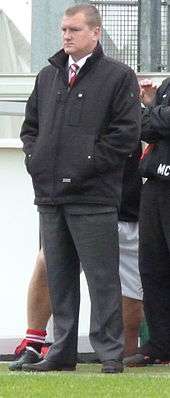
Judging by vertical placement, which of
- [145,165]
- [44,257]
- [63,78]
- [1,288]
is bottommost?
[1,288]

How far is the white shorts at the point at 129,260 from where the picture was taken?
29.9 ft

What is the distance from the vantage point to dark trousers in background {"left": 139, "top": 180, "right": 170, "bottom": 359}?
8680mm

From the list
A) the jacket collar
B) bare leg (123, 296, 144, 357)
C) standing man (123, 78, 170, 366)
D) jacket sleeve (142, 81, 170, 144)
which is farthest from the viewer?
bare leg (123, 296, 144, 357)

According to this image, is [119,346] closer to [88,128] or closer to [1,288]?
[88,128]

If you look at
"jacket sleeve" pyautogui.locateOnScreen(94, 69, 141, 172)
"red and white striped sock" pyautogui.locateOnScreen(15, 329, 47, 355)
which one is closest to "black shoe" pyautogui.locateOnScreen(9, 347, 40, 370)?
"red and white striped sock" pyautogui.locateOnScreen(15, 329, 47, 355)

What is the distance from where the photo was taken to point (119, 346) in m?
8.20

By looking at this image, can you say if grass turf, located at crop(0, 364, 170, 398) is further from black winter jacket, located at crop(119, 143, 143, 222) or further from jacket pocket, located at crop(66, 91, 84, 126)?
jacket pocket, located at crop(66, 91, 84, 126)

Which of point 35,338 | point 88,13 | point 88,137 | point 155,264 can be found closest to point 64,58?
point 88,13

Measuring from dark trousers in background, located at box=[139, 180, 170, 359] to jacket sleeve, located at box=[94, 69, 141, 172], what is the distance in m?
0.52

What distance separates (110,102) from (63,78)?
353mm

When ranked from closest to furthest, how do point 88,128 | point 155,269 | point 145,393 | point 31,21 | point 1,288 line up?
point 145,393, point 88,128, point 155,269, point 1,288, point 31,21

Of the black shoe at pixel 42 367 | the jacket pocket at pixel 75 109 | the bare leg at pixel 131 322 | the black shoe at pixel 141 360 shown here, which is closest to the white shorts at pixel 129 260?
the bare leg at pixel 131 322

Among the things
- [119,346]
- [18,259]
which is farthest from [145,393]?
[18,259]

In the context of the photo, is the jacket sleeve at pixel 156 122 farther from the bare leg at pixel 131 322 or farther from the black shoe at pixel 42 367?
the black shoe at pixel 42 367
